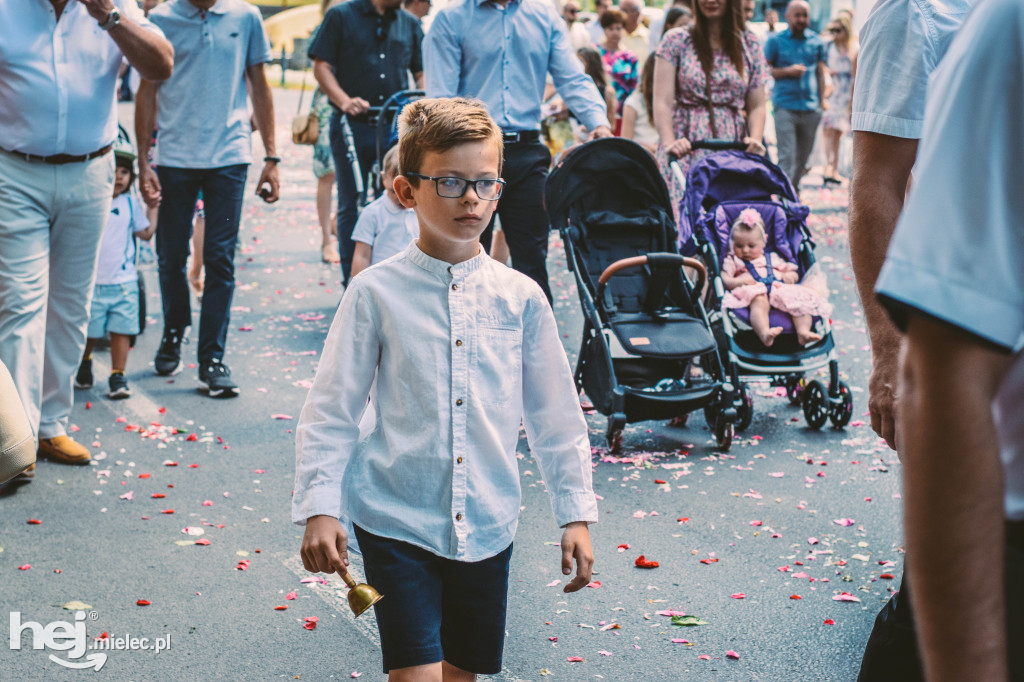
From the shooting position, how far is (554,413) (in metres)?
2.77

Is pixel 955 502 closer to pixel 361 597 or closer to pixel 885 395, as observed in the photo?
pixel 885 395

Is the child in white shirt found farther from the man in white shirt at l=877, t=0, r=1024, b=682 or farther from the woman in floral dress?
the man in white shirt at l=877, t=0, r=1024, b=682

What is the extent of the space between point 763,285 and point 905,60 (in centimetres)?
374

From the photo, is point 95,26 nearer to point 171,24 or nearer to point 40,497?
point 171,24

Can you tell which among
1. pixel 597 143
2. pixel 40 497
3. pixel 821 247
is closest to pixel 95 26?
pixel 40 497

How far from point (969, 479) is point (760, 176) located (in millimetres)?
5964

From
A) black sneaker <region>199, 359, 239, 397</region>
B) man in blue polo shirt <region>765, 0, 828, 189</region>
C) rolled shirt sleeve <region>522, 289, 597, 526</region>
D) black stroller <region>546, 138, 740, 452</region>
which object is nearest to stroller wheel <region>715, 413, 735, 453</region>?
black stroller <region>546, 138, 740, 452</region>

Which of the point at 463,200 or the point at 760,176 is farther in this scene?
the point at 760,176

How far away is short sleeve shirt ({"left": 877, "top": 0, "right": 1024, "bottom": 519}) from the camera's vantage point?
43.6 inches

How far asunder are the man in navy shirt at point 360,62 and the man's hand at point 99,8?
3200mm

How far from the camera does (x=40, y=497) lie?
5109 mm

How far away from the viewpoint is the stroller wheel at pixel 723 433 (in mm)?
5871

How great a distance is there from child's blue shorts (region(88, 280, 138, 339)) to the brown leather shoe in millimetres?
1409

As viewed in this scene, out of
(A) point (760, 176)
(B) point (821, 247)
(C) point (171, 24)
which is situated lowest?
(B) point (821, 247)
